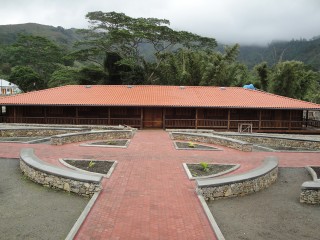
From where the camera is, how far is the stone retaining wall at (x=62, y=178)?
10.2 meters

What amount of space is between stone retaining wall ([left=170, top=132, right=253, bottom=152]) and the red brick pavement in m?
0.46

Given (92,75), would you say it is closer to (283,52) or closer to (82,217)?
(283,52)

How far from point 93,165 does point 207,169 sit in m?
4.78

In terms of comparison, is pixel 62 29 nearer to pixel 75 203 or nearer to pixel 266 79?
pixel 266 79

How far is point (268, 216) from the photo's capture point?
31.1ft

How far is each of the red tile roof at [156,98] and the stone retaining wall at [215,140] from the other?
4.27 metres

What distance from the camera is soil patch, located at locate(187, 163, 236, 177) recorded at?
12.6m

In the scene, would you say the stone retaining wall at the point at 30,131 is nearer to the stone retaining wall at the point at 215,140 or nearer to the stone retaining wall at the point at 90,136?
the stone retaining wall at the point at 90,136

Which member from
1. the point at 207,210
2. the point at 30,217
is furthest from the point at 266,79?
the point at 30,217

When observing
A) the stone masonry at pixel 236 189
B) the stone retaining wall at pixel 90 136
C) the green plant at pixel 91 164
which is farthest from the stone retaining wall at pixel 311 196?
the stone retaining wall at pixel 90 136

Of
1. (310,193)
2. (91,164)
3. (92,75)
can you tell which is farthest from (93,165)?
(92,75)

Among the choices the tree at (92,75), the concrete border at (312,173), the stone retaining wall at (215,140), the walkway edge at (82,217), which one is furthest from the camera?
the tree at (92,75)

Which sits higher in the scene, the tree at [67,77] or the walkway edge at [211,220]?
the tree at [67,77]

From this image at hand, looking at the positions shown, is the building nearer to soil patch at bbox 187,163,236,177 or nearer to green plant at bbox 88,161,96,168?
soil patch at bbox 187,163,236,177
